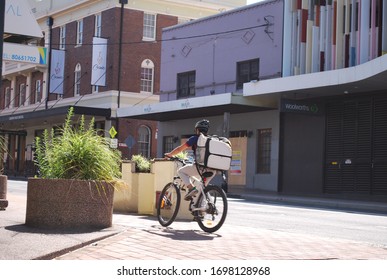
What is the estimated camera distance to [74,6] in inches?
1858

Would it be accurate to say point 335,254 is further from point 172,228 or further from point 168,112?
point 168,112

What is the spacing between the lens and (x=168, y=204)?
1002 centimetres

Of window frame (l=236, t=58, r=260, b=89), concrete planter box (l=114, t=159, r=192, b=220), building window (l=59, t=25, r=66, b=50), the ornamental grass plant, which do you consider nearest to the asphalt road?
concrete planter box (l=114, t=159, r=192, b=220)

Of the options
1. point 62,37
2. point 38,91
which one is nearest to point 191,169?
point 62,37

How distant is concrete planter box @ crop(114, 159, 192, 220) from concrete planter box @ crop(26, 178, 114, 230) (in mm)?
2708

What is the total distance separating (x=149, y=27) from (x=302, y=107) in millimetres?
20472

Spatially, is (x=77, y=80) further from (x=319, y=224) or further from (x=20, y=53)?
(x=20, y=53)

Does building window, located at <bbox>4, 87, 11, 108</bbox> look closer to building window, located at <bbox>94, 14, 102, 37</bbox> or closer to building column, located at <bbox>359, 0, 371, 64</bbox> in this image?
building window, located at <bbox>94, 14, 102, 37</bbox>

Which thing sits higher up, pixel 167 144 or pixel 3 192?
pixel 167 144

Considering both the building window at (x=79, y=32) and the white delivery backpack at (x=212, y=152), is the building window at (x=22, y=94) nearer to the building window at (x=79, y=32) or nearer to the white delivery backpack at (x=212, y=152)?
the building window at (x=79, y=32)

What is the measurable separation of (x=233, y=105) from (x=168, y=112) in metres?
5.18

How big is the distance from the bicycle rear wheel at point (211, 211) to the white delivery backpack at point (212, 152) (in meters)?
0.39

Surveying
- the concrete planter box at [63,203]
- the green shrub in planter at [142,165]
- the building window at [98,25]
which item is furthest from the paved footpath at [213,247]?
the building window at [98,25]
